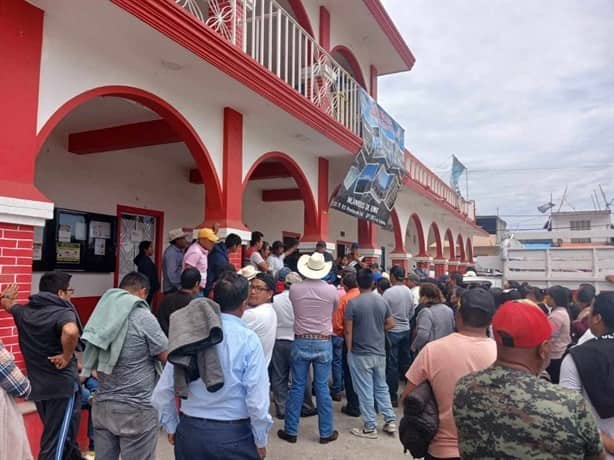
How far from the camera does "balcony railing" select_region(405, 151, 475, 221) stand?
13.0 metres

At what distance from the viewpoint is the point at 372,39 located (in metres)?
11.8

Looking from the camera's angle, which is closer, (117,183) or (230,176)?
(230,176)

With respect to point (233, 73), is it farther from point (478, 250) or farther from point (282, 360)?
point (478, 250)

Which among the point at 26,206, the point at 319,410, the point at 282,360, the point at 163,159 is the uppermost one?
the point at 163,159

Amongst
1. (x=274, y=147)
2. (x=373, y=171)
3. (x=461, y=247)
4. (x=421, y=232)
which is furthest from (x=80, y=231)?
(x=461, y=247)

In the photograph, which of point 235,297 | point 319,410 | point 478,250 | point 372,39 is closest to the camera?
point 235,297

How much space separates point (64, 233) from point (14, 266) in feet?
13.3

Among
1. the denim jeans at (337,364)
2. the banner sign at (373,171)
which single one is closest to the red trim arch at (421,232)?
the banner sign at (373,171)

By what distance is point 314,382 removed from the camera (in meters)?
4.88

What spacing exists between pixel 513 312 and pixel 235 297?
1.46m

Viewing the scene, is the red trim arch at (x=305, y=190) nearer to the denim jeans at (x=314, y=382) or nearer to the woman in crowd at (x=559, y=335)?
the denim jeans at (x=314, y=382)

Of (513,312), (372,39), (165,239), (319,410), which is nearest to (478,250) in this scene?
(372,39)

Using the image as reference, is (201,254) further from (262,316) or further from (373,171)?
(373,171)

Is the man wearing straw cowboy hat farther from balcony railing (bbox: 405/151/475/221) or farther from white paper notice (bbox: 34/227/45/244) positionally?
balcony railing (bbox: 405/151/475/221)
